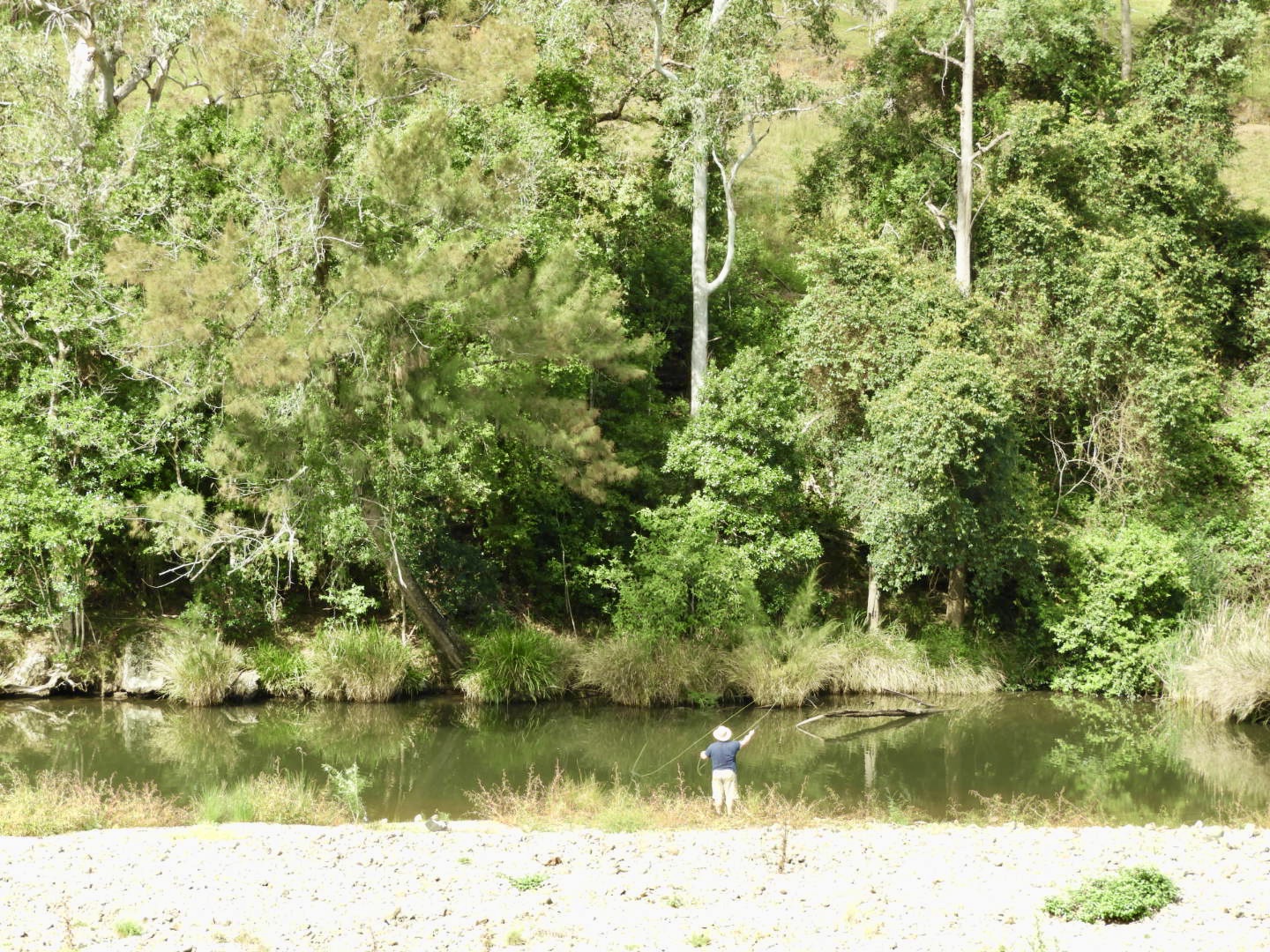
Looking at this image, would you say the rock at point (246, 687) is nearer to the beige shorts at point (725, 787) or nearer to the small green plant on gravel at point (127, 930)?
the beige shorts at point (725, 787)

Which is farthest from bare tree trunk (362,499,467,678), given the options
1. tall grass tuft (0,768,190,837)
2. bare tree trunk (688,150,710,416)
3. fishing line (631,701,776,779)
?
tall grass tuft (0,768,190,837)

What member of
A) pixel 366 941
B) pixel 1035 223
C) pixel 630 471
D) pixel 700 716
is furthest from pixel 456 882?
pixel 1035 223

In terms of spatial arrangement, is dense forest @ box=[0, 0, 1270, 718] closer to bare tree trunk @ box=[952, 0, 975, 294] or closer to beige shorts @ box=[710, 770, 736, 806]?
bare tree trunk @ box=[952, 0, 975, 294]

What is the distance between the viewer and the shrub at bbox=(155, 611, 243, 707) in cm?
1939

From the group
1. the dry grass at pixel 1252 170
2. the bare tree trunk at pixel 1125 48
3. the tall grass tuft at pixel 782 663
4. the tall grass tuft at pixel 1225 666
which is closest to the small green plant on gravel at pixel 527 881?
the tall grass tuft at pixel 782 663

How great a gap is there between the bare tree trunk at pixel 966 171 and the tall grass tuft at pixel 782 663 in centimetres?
789

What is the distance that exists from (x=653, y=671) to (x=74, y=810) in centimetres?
1012

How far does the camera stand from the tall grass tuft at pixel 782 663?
19984 mm

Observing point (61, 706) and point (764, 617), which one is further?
point (764, 617)

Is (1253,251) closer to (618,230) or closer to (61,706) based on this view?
(618,230)

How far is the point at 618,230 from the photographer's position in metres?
24.2

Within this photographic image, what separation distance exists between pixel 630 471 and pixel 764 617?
3.32 m

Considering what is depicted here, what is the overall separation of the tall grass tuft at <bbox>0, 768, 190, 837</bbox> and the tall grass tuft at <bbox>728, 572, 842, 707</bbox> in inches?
383

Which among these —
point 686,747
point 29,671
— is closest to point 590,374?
point 686,747
